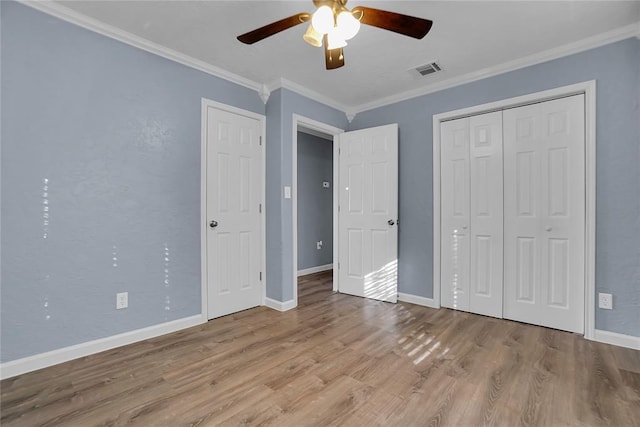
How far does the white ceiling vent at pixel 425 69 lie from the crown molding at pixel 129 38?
1.70 meters

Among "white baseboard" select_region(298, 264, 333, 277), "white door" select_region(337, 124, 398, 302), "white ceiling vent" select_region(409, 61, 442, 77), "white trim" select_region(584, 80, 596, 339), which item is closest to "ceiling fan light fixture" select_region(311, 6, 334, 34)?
"white ceiling vent" select_region(409, 61, 442, 77)

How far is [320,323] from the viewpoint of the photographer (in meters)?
2.88

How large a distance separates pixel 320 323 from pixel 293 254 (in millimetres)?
826

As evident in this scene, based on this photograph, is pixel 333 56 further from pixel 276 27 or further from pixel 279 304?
pixel 279 304

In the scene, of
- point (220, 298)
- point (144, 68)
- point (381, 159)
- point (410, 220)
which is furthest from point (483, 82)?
point (220, 298)

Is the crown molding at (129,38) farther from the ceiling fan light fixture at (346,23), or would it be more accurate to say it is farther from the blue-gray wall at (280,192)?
the ceiling fan light fixture at (346,23)

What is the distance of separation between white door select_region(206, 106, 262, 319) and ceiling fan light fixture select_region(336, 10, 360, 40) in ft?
5.85

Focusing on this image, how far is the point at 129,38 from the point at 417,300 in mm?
3703

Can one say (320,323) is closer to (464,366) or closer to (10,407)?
(464,366)

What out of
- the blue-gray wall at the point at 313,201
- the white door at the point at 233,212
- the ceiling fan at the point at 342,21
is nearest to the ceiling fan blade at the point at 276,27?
the ceiling fan at the point at 342,21

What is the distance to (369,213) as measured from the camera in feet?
12.1

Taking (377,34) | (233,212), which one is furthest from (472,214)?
(233,212)

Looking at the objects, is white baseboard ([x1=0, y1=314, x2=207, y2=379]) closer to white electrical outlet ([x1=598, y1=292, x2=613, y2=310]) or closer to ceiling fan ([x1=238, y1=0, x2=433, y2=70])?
ceiling fan ([x1=238, y1=0, x2=433, y2=70])

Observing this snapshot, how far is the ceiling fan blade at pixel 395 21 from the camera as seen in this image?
158cm
